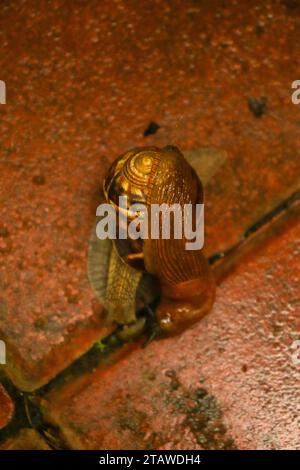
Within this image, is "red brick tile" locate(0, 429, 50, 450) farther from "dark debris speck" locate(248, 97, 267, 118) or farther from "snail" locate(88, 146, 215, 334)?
"dark debris speck" locate(248, 97, 267, 118)

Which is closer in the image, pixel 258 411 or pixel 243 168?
pixel 258 411

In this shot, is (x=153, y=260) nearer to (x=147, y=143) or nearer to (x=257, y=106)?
(x=147, y=143)

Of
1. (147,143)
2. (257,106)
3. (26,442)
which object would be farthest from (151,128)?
(26,442)

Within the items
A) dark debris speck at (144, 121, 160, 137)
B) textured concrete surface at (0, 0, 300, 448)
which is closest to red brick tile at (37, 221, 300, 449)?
textured concrete surface at (0, 0, 300, 448)

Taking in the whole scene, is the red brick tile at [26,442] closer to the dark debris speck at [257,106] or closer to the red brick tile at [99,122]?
the red brick tile at [99,122]

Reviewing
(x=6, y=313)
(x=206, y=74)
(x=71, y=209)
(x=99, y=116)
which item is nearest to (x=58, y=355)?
(x=6, y=313)

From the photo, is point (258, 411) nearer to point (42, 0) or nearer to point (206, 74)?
point (206, 74)
